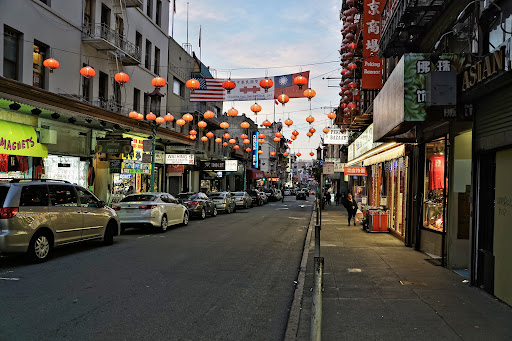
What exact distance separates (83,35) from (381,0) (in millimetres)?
14169

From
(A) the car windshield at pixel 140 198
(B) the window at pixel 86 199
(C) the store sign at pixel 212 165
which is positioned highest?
(C) the store sign at pixel 212 165

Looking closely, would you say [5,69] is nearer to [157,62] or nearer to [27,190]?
[27,190]

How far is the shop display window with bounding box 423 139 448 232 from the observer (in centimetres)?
1127

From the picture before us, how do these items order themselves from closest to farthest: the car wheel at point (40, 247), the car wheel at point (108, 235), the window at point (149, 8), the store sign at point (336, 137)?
the car wheel at point (40, 247), the car wheel at point (108, 235), the window at point (149, 8), the store sign at point (336, 137)

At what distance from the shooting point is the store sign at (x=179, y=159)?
94.9ft

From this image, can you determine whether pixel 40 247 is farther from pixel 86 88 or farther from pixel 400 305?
pixel 86 88

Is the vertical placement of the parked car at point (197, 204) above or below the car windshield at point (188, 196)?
below

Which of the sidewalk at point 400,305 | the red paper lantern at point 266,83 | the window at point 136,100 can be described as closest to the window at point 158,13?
the window at point 136,100

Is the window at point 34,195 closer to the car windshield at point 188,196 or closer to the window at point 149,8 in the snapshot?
the car windshield at point 188,196

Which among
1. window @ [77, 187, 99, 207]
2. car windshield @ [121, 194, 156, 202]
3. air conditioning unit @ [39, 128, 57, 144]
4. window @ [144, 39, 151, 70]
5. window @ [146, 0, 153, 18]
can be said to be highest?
window @ [146, 0, 153, 18]

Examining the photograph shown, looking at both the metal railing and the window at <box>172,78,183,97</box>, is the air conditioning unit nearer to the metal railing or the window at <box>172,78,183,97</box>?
the metal railing

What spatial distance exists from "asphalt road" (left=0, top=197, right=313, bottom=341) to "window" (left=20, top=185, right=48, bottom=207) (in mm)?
1321

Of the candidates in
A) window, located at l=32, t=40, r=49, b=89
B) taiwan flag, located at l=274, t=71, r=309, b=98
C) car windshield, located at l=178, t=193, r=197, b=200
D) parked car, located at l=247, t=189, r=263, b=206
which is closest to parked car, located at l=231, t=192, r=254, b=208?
parked car, located at l=247, t=189, r=263, b=206

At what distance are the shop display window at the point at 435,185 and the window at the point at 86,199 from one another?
9.15 m
